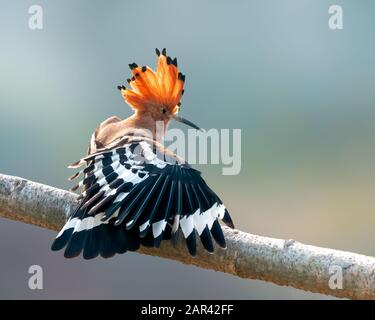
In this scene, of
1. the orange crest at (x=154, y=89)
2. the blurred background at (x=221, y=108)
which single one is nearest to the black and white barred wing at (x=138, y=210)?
the orange crest at (x=154, y=89)

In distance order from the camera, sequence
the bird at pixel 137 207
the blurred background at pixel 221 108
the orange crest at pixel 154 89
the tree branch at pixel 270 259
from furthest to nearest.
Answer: the blurred background at pixel 221 108 < the orange crest at pixel 154 89 < the bird at pixel 137 207 < the tree branch at pixel 270 259

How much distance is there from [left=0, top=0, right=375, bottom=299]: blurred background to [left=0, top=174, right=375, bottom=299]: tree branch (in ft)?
6.12

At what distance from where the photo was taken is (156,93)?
252cm

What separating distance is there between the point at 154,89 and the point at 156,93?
1 cm

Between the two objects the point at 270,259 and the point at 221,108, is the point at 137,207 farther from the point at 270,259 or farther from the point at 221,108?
the point at 221,108

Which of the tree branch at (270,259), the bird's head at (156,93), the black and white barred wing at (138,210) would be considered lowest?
the tree branch at (270,259)

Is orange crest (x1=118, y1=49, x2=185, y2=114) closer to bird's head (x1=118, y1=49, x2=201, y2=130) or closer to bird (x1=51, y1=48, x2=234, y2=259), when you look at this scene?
bird's head (x1=118, y1=49, x2=201, y2=130)

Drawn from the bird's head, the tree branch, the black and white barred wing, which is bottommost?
the tree branch

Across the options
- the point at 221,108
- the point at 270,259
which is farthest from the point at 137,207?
the point at 221,108

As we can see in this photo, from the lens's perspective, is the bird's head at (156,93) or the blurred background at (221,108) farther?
the blurred background at (221,108)

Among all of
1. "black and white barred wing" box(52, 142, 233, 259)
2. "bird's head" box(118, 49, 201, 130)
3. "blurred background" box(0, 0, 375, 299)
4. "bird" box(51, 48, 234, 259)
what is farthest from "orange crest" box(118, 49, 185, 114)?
"blurred background" box(0, 0, 375, 299)

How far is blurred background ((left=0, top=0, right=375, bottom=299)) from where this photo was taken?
5008mm

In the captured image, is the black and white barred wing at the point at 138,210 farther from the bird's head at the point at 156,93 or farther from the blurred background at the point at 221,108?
the blurred background at the point at 221,108

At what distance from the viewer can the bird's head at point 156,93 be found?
2.48m
